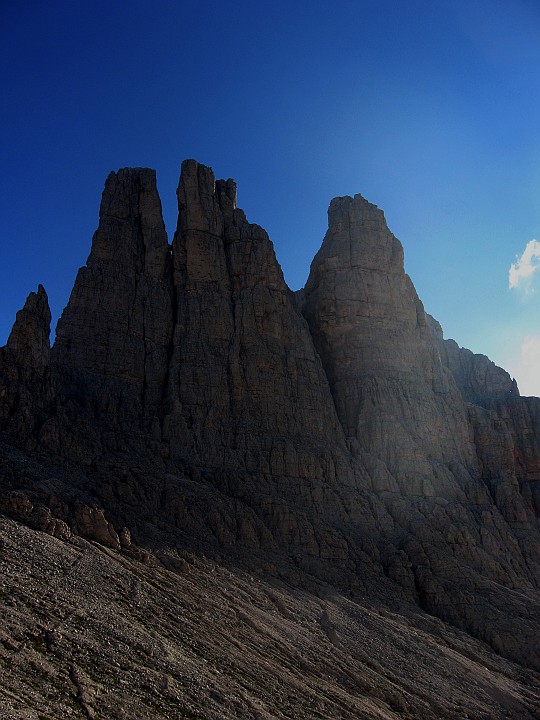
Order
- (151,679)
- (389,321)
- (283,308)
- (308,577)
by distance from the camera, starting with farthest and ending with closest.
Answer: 1. (389,321)
2. (283,308)
3. (308,577)
4. (151,679)

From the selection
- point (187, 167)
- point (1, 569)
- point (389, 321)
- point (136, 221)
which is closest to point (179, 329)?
point (136, 221)

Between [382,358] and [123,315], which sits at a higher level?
[382,358]

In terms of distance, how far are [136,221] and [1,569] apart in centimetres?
5044

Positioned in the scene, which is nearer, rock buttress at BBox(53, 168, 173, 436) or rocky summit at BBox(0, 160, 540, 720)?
rocky summit at BBox(0, 160, 540, 720)

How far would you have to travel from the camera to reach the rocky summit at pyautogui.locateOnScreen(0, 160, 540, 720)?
1458 inches

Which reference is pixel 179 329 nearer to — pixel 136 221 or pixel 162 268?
pixel 162 268

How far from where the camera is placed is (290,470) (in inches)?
2633

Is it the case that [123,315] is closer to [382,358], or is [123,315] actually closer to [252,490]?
[252,490]

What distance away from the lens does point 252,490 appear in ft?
207

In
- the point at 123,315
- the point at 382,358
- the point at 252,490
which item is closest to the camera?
the point at 252,490

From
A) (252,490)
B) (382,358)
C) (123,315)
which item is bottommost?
(252,490)

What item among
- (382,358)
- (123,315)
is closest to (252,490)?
(123,315)

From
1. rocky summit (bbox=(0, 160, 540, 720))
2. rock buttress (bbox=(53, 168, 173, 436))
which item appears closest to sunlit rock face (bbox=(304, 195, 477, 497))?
rocky summit (bbox=(0, 160, 540, 720))

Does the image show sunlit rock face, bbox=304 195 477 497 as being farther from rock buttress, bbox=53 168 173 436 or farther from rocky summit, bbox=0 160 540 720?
rock buttress, bbox=53 168 173 436
